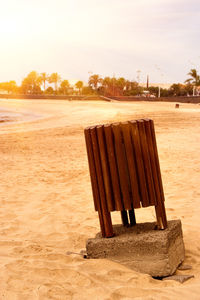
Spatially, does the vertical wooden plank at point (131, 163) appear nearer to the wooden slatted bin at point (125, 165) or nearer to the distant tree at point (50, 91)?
the wooden slatted bin at point (125, 165)

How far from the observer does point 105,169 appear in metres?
3.81

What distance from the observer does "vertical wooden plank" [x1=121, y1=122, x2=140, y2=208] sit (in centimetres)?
372

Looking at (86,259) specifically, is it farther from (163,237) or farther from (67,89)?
(67,89)

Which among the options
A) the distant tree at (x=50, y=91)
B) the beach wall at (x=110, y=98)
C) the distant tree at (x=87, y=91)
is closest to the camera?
the beach wall at (x=110, y=98)

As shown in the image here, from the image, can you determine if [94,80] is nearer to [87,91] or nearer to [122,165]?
[87,91]

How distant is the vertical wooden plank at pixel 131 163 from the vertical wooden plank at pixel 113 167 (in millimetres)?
140

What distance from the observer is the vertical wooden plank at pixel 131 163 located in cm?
372

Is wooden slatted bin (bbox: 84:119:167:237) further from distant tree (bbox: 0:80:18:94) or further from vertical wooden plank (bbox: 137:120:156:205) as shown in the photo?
distant tree (bbox: 0:80:18:94)

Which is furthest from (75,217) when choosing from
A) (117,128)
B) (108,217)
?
(117,128)

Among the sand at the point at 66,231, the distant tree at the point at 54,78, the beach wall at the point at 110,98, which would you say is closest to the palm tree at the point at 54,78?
the distant tree at the point at 54,78

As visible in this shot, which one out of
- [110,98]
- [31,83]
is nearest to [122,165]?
[110,98]

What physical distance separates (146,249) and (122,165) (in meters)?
0.94

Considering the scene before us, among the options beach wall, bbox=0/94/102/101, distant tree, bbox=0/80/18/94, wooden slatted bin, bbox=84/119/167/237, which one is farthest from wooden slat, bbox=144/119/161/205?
distant tree, bbox=0/80/18/94

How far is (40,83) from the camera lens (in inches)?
6083
